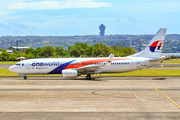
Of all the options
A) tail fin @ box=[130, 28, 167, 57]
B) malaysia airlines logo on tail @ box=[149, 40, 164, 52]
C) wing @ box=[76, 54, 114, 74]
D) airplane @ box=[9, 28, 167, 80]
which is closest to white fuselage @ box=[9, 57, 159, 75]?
airplane @ box=[9, 28, 167, 80]

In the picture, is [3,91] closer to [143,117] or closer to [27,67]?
[27,67]

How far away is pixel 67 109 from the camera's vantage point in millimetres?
20484

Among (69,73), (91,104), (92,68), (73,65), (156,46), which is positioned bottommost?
(91,104)

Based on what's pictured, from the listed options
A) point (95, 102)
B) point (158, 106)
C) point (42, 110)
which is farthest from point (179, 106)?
point (42, 110)

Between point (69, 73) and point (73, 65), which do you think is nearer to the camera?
point (69, 73)

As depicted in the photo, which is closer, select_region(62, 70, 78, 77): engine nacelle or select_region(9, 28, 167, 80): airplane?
select_region(62, 70, 78, 77): engine nacelle

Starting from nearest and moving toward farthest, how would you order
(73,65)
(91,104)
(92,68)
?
(91,104) → (92,68) → (73,65)

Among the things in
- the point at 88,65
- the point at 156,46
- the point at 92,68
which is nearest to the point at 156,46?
the point at 156,46

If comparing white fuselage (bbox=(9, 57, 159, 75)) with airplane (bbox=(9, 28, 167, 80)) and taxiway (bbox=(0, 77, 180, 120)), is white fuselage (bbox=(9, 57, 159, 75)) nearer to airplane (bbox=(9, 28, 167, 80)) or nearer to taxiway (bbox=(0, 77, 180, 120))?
airplane (bbox=(9, 28, 167, 80))

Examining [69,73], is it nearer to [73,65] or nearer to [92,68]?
[73,65]

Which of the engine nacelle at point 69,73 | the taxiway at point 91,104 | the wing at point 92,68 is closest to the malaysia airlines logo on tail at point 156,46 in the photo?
the wing at point 92,68

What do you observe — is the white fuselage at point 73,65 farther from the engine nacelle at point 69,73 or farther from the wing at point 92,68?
the engine nacelle at point 69,73

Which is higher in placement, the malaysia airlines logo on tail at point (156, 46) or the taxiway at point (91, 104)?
the malaysia airlines logo on tail at point (156, 46)

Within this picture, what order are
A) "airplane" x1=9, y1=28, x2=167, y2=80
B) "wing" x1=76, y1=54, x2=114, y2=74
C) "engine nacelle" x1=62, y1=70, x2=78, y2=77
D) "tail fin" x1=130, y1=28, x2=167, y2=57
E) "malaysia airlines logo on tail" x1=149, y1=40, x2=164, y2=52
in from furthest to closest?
"malaysia airlines logo on tail" x1=149, y1=40, x2=164, y2=52 < "tail fin" x1=130, y1=28, x2=167, y2=57 < "airplane" x1=9, y1=28, x2=167, y2=80 < "wing" x1=76, y1=54, x2=114, y2=74 < "engine nacelle" x1=62, y1=70, x2=78, y2=77
